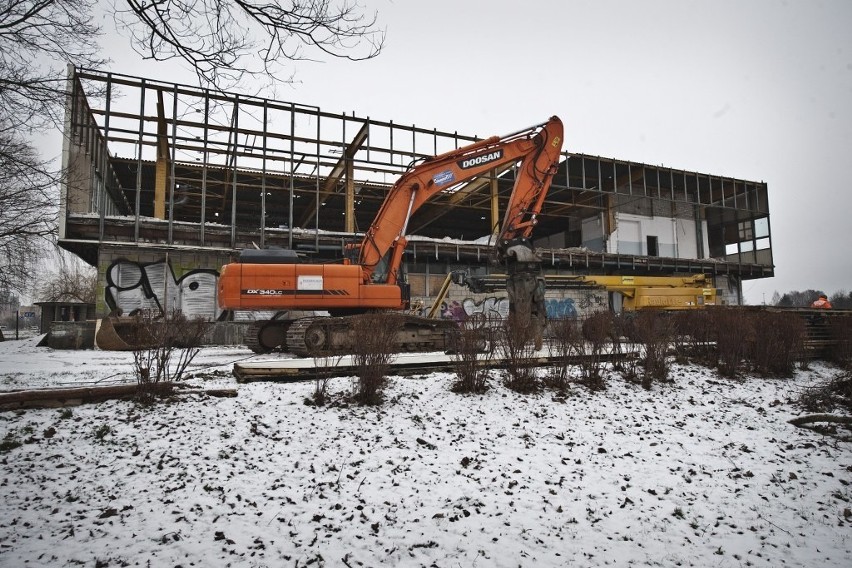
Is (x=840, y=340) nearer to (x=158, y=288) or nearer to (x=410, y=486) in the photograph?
(x=410, y=486)

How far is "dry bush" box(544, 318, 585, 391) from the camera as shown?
8203 mm

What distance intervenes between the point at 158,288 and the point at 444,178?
13345 mm

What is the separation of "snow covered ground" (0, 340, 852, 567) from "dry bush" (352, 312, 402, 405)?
0.88ft

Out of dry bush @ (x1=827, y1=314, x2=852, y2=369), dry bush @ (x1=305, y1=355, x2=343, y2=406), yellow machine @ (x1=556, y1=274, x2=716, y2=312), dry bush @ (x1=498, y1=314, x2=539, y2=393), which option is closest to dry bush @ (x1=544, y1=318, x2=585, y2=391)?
dry bush @ (x1=498, y1=314, x2=539, y2=393)

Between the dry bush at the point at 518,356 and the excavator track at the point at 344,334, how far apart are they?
2.03m

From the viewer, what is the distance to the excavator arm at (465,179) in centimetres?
1270

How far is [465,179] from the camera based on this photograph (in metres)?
13.4

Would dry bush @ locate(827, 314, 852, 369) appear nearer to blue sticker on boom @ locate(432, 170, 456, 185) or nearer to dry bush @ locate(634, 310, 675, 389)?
dry bush @ locate(634, 310, 675, 389)

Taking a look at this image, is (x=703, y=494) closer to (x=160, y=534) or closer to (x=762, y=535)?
(x=762, y=535)

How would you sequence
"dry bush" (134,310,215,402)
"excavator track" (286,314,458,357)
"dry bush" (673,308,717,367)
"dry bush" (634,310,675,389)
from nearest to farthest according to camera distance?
"dry bush" (134,310,215,402), "dry bush" (634,310,675,389), "dry bush" (673,308,717,367), "excavator track" (286,314,458,357)

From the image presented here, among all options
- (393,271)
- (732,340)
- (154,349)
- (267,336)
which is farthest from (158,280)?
(732,340)

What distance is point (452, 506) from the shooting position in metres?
4.43

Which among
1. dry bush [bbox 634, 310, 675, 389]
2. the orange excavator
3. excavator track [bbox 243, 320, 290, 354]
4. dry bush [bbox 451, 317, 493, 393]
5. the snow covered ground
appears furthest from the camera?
excavator track [bbox 243, 320, 290, 354]

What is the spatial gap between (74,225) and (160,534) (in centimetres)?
1930
